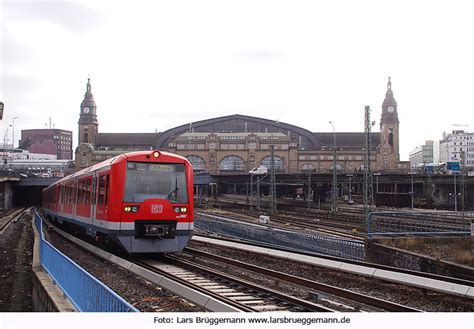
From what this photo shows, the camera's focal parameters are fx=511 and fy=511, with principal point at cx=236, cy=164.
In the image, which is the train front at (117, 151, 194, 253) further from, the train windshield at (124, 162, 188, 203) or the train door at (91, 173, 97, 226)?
the train door at (91, 173, 97, 226)

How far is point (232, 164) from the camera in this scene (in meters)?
99.2

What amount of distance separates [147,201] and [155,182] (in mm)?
582

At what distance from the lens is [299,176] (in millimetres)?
69938

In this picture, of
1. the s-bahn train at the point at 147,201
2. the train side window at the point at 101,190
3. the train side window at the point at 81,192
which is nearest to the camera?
the s-bahn train at the point at 147,201

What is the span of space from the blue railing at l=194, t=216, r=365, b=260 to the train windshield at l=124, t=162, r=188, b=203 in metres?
5.45

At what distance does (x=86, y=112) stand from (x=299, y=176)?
65.7 meters

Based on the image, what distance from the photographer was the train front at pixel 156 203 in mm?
14016

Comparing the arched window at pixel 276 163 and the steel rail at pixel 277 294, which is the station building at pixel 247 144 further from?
the steel rail at pixel 277 294

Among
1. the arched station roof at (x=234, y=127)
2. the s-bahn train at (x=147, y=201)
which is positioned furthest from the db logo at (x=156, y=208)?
the arched station roof at (x=234, y=127)

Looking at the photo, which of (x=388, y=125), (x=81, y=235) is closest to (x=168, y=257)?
(x=81, y=235)

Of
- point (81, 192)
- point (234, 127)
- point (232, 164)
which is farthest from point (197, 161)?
point (81, 192)

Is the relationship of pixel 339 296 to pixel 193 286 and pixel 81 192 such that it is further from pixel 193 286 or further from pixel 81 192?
pixel 81 192

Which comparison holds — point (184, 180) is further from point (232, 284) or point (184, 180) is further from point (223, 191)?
point (223, 191)
